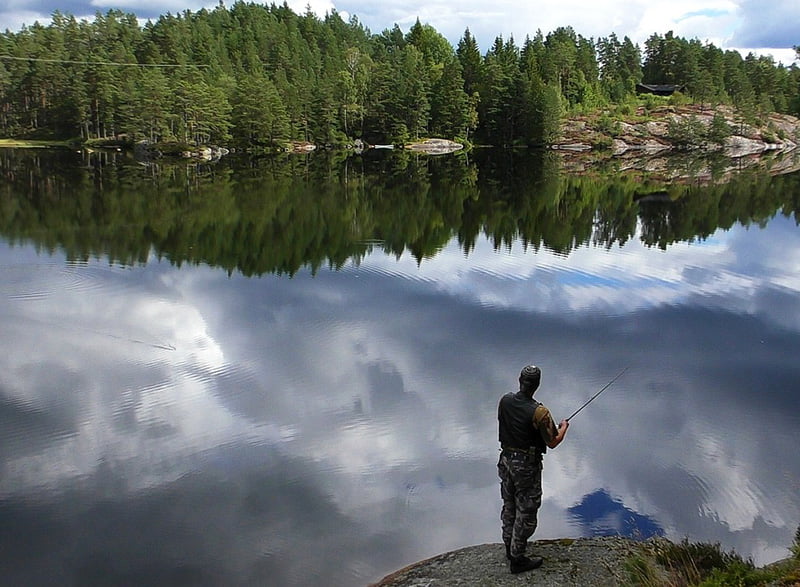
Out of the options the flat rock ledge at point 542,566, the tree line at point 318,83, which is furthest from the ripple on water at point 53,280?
the tree line at point 318,83

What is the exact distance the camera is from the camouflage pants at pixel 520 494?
6473mm

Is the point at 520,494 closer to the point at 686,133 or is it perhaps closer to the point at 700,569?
the point at 700,569

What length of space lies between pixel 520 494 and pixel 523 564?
719 millimetres

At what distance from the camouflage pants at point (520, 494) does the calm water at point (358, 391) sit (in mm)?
1402

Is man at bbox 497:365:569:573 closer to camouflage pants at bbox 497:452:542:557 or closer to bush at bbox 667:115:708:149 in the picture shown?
camouflage pants at bbox 497:452:542:557

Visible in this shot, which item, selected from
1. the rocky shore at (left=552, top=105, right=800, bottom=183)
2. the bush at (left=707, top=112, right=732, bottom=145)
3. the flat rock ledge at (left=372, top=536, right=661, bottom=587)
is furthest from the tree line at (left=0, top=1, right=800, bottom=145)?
the flat rock ledge at (left=372, top=536, right=661, bottom=587)

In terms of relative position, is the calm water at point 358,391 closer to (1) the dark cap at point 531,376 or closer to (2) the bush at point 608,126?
(1) the dark cap at point 531,376

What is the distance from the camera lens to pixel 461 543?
799 cm

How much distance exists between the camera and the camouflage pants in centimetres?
647

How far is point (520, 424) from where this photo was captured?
20.9 ft

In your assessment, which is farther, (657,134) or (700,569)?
(657,134)

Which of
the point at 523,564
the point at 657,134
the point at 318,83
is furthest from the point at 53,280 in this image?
the point at 657,134

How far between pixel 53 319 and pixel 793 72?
5098 inches

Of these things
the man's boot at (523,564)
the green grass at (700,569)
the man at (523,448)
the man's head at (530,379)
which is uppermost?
the man's head at (530,379)
